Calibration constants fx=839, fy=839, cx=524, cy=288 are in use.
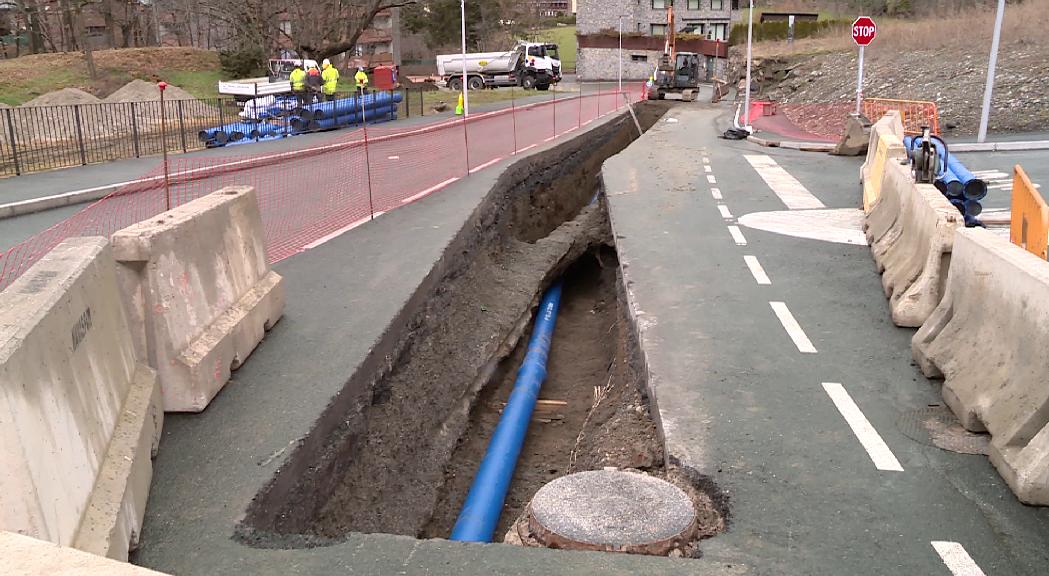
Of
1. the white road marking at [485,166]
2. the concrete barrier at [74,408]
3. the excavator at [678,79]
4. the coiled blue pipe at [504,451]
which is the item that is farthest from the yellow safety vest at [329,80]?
the concrete barrier at [74,408]

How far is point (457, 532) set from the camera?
6.46 metres

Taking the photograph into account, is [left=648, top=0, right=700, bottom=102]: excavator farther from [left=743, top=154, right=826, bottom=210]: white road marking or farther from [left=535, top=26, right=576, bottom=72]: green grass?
[left=535, top=26, right=576, bottom=72]: green grass

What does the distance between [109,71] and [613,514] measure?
1953 inches

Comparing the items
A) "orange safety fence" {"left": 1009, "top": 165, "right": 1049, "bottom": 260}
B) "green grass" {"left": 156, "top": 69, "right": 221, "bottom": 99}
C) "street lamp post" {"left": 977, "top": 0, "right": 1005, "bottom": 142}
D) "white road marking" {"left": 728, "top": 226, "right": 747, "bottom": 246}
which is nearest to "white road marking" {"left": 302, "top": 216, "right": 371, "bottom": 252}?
"white road marking" {"left": 728, "top": 226, "right": 747, "bottom": 246}

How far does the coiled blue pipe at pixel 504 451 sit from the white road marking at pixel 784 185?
17.0 feet

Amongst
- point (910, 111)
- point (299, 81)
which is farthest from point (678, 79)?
point (299, 81)

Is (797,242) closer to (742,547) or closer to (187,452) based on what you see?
(742,547)

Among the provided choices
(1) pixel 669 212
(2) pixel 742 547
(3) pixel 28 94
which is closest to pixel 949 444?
(2) pixel 742 547

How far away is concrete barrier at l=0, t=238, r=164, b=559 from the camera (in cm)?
307

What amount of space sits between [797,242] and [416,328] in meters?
5.53

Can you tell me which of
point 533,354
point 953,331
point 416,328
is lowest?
point 533,354

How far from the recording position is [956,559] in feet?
13.7

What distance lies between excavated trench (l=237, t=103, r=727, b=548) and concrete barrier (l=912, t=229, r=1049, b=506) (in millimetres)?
1800

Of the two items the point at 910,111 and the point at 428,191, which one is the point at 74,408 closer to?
the point at 428,191
